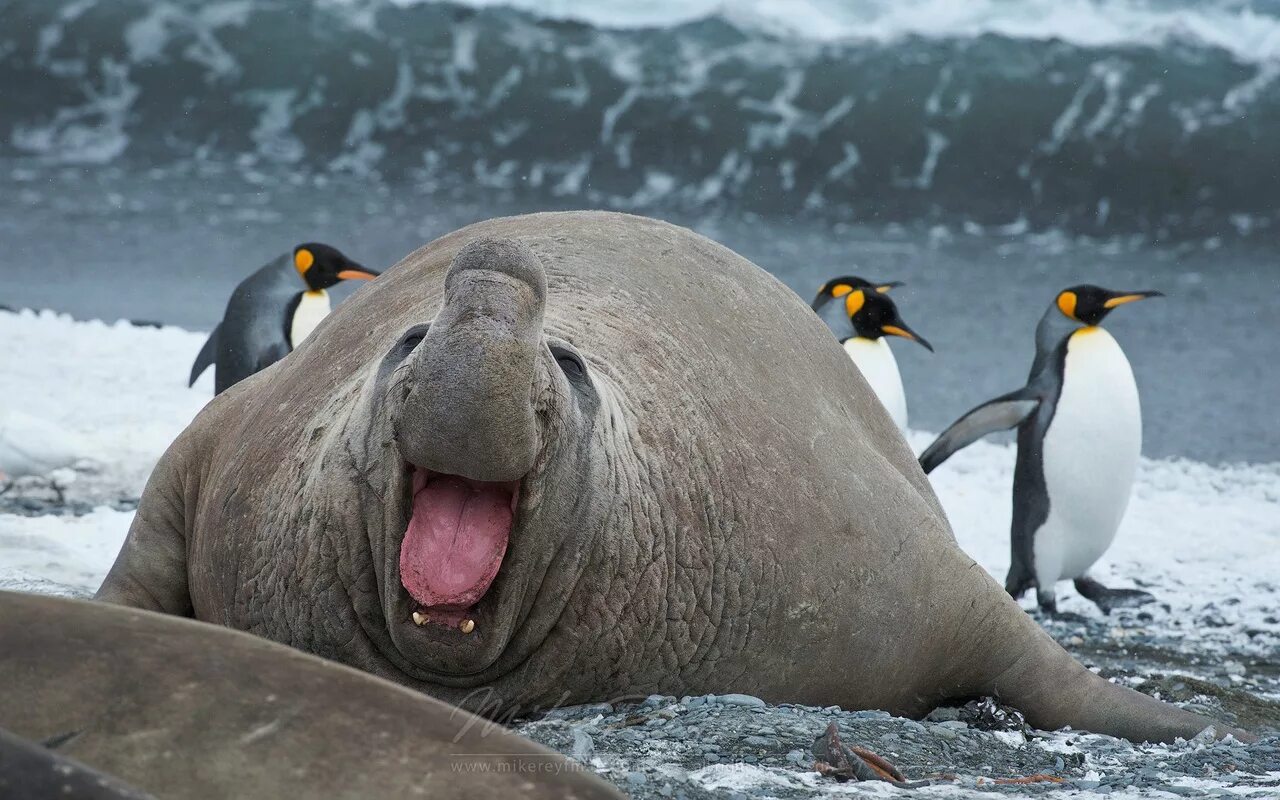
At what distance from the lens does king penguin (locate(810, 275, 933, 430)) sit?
821 centimetres

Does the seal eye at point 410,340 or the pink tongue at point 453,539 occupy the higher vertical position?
the seal eye at point 410,340

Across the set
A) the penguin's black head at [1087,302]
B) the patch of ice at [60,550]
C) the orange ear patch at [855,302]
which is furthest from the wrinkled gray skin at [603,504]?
Result: the orange ear patch at [855,302]

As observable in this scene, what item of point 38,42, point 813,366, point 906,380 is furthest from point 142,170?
Answer: point 813,366

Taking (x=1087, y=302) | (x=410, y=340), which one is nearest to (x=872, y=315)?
(x=1087, y=302)

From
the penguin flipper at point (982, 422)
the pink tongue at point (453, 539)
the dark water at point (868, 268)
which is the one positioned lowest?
the pink tongue at point (453, 539)

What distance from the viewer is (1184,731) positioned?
3.08 metres

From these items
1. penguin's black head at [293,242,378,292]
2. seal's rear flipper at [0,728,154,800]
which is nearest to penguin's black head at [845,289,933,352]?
penguin's black head at [293,242,378,292]

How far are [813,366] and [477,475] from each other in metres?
1.54

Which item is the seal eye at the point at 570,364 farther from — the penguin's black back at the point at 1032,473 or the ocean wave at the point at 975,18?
the ocean wave at the point at 975,18

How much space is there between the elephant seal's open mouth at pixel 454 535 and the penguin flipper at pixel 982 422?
18.1 feet

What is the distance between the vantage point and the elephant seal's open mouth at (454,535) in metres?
2.13

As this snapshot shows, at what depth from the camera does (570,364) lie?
2.40 m

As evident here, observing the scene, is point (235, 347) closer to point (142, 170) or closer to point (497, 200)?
point (497, 200)

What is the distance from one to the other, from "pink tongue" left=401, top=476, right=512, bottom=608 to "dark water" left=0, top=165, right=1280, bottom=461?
33.9 feet
